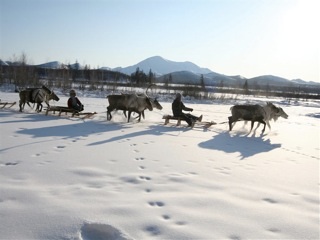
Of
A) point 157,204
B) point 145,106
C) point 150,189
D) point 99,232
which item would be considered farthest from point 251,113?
point 99,232

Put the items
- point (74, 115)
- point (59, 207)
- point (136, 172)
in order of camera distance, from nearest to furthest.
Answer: point (59, 207) < point (136, 172) < point (74, 115)

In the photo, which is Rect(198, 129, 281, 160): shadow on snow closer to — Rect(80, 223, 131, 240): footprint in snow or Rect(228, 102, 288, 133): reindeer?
Rect(228, 102, 288, 133): reindeer

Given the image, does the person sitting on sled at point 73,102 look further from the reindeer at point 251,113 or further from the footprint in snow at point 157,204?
the footprint in snow at point 157,204

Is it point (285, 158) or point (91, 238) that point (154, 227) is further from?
point (285, 158)

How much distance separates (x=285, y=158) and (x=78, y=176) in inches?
190

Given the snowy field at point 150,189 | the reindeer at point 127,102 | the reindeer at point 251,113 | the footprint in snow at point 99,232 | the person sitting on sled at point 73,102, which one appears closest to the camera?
the footprint in snow at point 99,232

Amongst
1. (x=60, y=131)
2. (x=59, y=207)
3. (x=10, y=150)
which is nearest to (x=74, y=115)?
(x=60, y=131)

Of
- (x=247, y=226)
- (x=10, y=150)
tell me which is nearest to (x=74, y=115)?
(x=10, y=150)

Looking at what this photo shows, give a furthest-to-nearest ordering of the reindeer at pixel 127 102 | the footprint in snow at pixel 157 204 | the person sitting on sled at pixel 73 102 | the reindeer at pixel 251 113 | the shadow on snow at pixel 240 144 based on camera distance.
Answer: the person sitting on sled at pixel 73 102 → the reindeer at pixel 127 102 → the reindeer at pixel 251 113 → the shadow on snow at pixel 240 144 → the footprint in snow at pixel 157 204

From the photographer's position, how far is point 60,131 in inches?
327

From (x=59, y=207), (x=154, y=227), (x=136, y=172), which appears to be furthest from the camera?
(x=136, y=172)

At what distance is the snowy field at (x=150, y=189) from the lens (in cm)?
307

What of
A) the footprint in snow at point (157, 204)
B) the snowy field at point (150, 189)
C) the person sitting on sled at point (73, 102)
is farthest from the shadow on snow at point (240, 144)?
the person sitting on sled at point (73, 102)

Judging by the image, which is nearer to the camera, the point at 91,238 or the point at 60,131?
the point at 91,238
